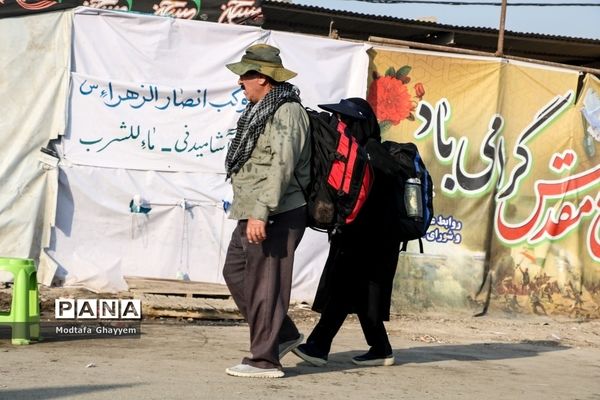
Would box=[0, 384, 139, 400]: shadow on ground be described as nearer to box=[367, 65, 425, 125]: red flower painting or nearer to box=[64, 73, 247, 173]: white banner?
box=[64, 73, 247, 173]: white banner

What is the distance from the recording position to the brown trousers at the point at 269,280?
548 cm

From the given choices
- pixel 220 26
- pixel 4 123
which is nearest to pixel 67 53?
pixel 4 123

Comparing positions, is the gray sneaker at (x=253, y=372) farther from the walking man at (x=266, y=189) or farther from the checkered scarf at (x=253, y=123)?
the checkered scarf at (x=253, y=123)

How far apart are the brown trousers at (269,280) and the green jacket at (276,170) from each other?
10cm

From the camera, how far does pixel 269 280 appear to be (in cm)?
548

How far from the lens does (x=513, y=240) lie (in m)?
10.8

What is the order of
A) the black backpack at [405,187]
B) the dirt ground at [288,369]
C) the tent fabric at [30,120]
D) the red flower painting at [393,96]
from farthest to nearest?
1. the red flower painting at [393,96]
2. the tent fabric at [30,120]
3. the black backpack at [405,187]
4. the dirt ground at [288,369]

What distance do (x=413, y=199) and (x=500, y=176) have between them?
457 cm

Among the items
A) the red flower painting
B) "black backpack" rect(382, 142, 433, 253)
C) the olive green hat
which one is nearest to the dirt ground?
"black backpack" rect(382, 142, 433, 253)

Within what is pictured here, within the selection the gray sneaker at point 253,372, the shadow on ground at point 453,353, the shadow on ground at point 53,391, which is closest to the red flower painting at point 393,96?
the shadow on ground at point 453,353

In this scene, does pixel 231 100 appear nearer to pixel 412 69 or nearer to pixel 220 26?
pixel 220 26

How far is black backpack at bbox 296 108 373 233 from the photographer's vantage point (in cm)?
558

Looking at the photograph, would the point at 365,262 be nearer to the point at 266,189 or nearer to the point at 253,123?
the point at 266,189

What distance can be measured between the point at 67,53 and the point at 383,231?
4267 mm
